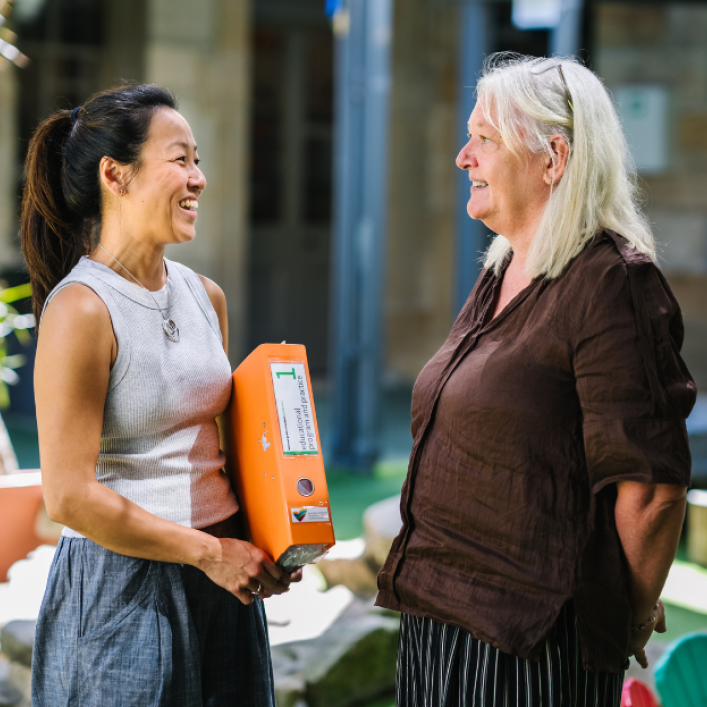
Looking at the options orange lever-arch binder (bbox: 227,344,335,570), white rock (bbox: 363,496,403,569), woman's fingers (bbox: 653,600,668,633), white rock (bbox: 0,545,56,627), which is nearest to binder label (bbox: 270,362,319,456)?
orange lever-arch binder (bbox: 227,344,335,570)

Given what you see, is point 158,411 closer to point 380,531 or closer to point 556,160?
point 556,160

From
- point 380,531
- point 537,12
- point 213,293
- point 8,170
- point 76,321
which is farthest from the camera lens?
point 8,170

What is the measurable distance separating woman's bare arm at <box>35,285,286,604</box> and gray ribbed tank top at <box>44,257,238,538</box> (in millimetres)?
40

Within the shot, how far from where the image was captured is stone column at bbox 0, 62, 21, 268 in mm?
8438

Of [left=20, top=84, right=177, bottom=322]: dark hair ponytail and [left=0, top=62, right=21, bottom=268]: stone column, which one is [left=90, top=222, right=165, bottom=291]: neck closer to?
[left=20, top=84, right=177, bottom=322]: dark hair ponytail

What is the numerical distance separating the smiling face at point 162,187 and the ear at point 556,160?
66cm

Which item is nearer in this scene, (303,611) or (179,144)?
(179,144)

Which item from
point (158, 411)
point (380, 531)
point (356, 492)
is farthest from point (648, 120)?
point (158, 411)

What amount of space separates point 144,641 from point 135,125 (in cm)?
95

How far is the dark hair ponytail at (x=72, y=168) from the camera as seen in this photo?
5.50ft

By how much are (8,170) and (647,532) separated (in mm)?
8329

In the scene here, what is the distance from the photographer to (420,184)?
36.1ft

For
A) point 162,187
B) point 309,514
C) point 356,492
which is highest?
point 162,187

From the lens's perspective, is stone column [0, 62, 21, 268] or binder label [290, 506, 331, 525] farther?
stone column [0, 62, 21, 268]
